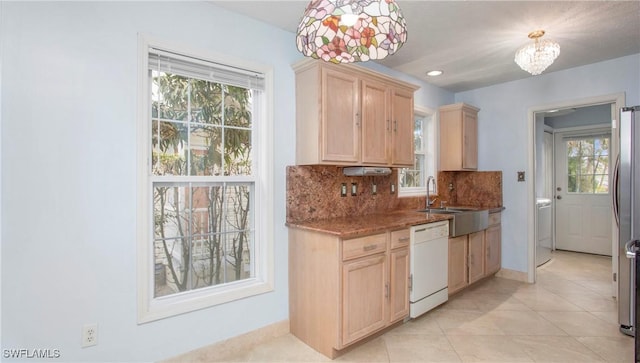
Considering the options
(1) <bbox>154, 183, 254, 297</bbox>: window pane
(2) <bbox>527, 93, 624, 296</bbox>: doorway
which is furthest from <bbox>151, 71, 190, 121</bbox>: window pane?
(2) <bbox>527, 93, 624, 296</bbox>: doorway

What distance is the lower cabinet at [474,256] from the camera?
328cm

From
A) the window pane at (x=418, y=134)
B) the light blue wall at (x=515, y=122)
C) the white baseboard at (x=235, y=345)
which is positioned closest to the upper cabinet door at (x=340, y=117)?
the white baseboard at (x=235, y=345)

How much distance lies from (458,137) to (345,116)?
6.95ft

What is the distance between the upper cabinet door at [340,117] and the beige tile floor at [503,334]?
1466 millimetres

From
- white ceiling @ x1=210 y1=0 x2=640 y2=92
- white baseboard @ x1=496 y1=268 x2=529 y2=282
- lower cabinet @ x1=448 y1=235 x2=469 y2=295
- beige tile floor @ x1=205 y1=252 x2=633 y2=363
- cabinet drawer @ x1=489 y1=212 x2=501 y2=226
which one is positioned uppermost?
white ceiling @ x1=210 y1=0 x2=640 y2=92

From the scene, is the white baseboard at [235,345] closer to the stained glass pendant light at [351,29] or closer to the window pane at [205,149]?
the window pane at [205,149]

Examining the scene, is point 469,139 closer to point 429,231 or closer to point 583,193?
point 429,231

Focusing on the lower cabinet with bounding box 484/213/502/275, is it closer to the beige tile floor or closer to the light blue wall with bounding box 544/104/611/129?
the beige tile floor

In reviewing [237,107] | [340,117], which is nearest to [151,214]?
[237,107]

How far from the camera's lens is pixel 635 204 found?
2.43 metres

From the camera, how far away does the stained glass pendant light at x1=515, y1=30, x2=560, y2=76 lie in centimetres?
251

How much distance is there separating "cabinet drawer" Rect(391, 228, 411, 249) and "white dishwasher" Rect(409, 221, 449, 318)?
0.18ft

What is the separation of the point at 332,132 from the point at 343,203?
31.8 inches

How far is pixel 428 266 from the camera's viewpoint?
286 cm
